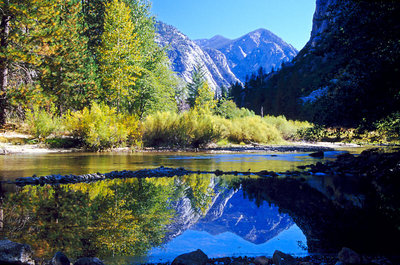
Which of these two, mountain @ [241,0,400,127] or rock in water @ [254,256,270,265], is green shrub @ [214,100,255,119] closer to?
mountain @ [241,0,400,127]

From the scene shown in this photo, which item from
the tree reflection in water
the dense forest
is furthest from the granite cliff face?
the dense forest

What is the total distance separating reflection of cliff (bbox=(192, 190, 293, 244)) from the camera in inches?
146

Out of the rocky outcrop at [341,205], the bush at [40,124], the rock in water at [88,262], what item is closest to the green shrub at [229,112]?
the bush at [40,124]

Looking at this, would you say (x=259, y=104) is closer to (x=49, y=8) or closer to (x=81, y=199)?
(x=49, y=8)

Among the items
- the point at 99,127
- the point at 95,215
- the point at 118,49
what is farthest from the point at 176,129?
the point at 95,215

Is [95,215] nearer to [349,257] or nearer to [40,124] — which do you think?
[349,257]

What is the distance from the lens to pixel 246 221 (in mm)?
4227

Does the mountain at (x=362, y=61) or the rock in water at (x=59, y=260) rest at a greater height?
the mountain at (x=362, y=61)

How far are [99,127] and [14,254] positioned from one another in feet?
48.1

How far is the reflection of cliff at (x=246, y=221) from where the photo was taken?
371 cm

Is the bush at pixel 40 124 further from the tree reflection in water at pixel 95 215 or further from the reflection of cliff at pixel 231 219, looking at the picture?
the reflection of cliff at pixel 231 219

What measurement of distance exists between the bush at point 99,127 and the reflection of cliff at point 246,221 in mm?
12933

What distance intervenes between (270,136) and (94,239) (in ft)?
82.9

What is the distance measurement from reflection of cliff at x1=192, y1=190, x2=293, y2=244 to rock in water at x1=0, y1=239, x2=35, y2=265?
6.56ft
